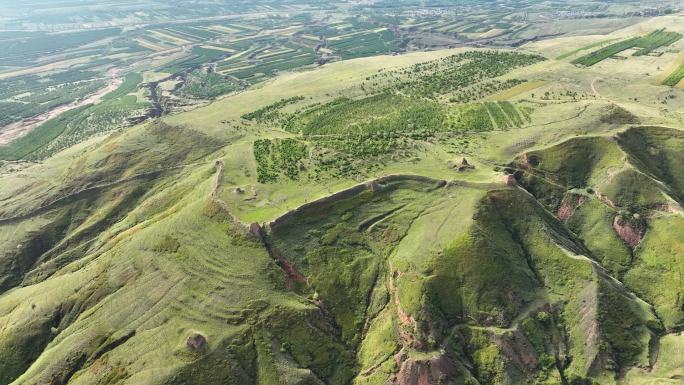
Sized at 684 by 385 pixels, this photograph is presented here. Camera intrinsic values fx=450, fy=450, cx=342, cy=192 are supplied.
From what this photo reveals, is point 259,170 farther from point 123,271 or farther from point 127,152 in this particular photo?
point 127,152

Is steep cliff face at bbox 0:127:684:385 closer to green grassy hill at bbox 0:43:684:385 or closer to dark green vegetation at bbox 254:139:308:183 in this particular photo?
green grassy hill at bbox 0:43:684:385

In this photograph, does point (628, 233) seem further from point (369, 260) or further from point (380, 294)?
point (369, 260)

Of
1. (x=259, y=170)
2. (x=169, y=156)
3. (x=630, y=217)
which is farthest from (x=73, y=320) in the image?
(x=630, y=217)

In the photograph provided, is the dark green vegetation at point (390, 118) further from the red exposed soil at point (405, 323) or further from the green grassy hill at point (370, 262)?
the red exposed soil at point (405, 323)

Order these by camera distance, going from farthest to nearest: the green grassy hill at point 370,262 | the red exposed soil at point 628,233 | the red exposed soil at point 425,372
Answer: the red exposed soil at point 628,233 < the green grassy hill at point 370,262 < the red exposed soil at point 425,372

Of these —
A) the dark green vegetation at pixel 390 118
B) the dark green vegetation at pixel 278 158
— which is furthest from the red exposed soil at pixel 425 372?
the dark green vegetation at pixel 278 158

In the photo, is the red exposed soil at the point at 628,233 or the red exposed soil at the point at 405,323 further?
the red exposed soil at the point at 628,233

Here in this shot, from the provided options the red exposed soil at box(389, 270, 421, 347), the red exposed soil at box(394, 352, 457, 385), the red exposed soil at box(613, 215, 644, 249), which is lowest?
the red exposed soil at box(394, 352, 457, 385)

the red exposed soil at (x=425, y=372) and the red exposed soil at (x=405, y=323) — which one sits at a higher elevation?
the red exposed soil at (x=405, y=323)

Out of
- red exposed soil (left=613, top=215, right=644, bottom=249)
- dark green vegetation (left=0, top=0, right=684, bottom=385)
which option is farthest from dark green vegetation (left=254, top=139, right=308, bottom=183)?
red exposed soil (left=613, top=215, right=644, bottom=249)
